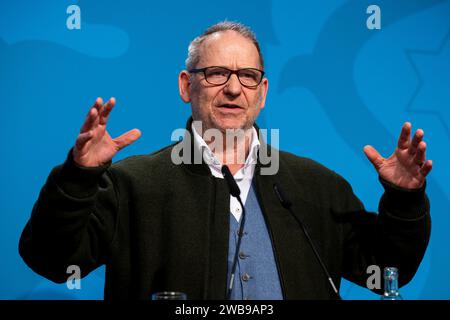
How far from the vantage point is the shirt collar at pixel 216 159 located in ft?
7.64

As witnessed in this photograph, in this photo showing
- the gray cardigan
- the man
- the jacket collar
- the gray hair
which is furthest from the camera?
the gray hair

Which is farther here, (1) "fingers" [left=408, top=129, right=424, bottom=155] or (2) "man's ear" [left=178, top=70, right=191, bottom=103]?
(2) "man's ear" [left=178, top=70, right=191, bottom=103]

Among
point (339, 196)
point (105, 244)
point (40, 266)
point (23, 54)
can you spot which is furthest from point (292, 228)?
point (23, 54)

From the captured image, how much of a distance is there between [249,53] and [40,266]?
104 centimetres

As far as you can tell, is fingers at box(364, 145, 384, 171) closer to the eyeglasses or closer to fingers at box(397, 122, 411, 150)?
fingers at box(397, 122, 411, 150)

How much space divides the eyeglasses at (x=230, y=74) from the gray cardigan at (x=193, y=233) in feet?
0.64

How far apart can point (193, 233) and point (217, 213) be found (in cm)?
10

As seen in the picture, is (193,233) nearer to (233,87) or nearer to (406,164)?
(233,87)

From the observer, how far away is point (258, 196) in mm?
2266

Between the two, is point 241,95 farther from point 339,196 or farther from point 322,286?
point 322,286

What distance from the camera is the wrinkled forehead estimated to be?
7.79 feet

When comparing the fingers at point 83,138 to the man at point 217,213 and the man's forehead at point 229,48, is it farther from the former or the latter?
the man's forehead at point 229,48

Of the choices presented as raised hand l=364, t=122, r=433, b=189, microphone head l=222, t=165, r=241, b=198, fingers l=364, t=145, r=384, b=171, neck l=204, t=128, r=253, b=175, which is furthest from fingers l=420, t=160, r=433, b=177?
neck l=204, t=128, r=253, b=175

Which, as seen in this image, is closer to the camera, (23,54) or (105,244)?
(105,244)
